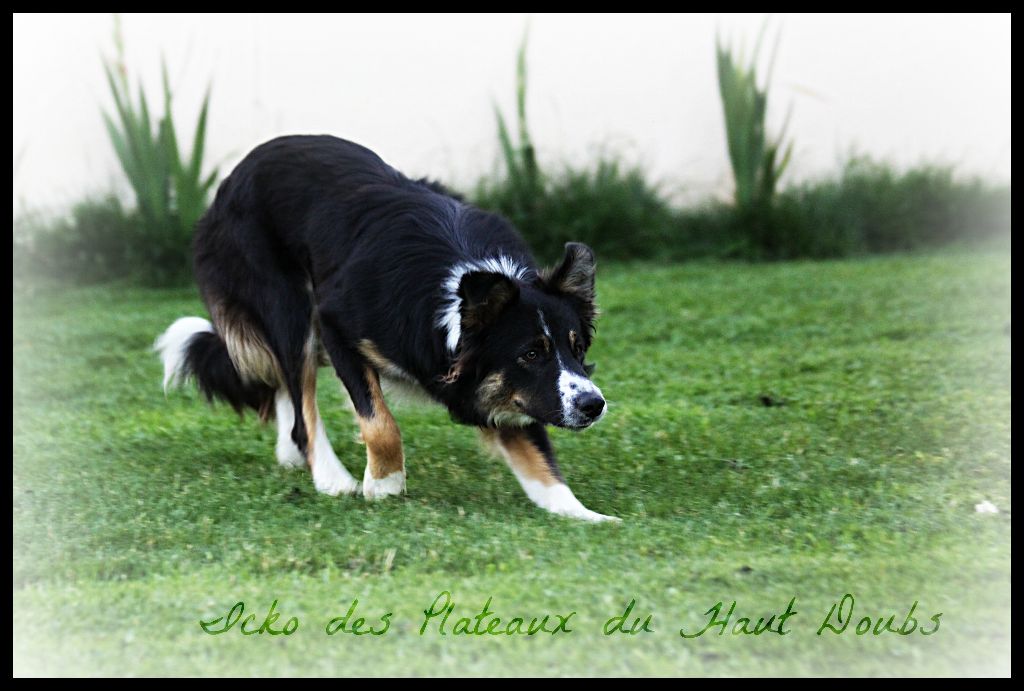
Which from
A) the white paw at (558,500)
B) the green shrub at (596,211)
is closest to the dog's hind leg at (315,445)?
the white paw at (558,500)

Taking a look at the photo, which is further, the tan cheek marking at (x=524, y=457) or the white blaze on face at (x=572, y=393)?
the tan cheek marking at (x=524, y=457)

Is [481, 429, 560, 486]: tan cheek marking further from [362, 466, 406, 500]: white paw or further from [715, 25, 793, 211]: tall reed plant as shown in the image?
[715, 25, 793, 211]: tall reed plant

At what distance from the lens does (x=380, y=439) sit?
621 cm

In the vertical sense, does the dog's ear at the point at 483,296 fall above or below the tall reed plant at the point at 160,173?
above

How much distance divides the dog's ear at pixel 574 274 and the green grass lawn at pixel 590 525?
1.05m

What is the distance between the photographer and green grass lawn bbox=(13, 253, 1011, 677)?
4406mm

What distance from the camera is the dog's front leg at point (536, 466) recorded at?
237 inches

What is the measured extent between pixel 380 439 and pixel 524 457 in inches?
27.6

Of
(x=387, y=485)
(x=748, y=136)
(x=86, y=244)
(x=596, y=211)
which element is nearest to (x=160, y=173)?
(x=86, y=244)

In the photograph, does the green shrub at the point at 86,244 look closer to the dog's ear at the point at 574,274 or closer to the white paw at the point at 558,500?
the white paw at the point at 558,500

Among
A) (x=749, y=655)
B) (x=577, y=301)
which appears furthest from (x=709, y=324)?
(x=749, y=655)

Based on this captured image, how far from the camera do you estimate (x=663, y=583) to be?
487cm

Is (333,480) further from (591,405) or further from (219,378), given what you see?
(591,405)

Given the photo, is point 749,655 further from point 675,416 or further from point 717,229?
point 717,229
